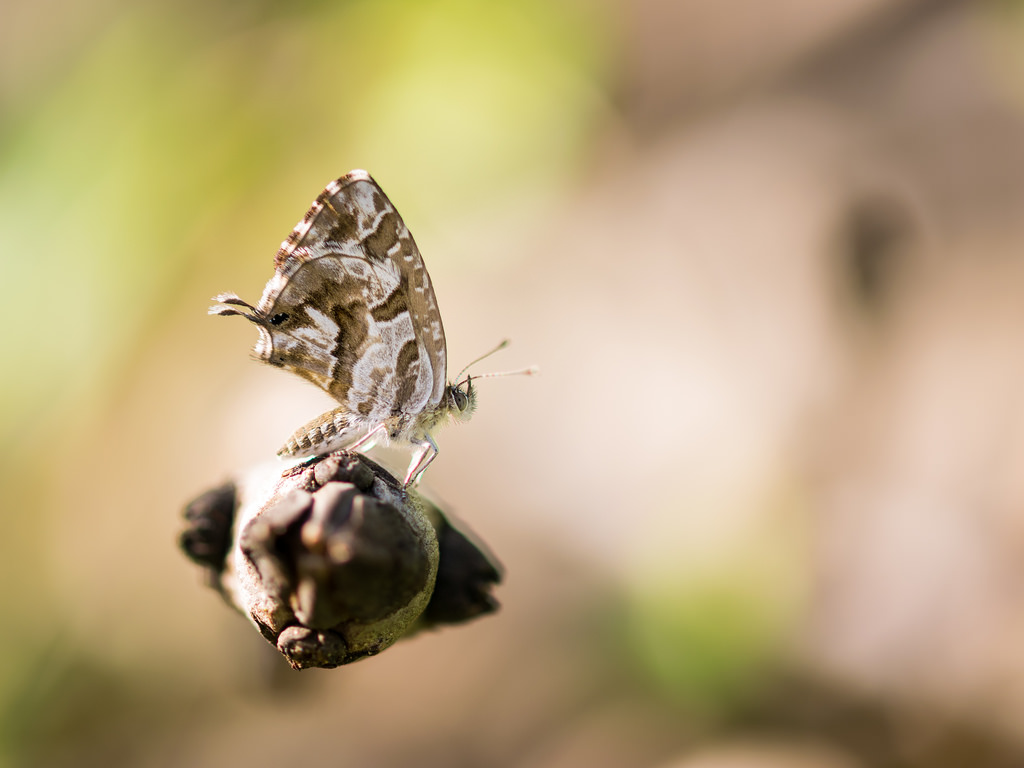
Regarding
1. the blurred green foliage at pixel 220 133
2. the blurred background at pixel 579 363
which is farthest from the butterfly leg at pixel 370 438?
the blurred green foliage at pixel 220 133

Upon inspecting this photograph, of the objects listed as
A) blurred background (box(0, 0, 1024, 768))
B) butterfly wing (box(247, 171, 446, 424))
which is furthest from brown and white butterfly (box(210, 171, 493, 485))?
blurred background (box(0, 0, 1024, 768))

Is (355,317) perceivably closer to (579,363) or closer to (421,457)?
(421,457)

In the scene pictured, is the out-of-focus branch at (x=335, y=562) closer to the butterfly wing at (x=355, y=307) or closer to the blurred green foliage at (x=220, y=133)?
the butterfly wing at (x=355, y=307)

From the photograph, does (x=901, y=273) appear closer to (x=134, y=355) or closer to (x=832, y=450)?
(x=832, y=450)

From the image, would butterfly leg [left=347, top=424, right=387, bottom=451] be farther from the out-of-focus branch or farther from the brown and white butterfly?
the out-of-focus branch

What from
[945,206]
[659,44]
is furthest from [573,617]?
[659,44]
